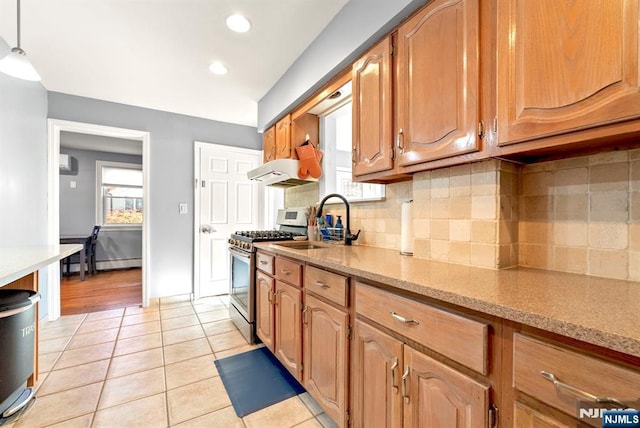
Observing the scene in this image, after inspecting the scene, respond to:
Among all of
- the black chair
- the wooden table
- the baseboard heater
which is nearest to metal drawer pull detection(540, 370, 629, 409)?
the wooden table

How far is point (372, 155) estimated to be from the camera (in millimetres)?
1592

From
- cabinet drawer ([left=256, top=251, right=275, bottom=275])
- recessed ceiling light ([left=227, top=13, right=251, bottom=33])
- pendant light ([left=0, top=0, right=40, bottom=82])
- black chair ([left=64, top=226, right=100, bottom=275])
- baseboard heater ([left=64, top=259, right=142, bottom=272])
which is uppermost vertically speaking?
recessed ceiling light ([left=227, top=13, right=251, bottom=33])

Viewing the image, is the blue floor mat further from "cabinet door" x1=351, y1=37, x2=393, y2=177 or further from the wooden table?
the wooden table

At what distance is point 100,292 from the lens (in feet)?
12.6

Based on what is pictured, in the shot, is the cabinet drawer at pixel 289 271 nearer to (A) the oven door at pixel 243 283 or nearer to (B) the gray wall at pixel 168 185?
(A) the oven door at pixel 243 283

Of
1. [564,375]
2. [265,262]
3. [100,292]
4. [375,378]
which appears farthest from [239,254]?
[100,292]

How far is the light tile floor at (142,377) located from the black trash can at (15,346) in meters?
0.11

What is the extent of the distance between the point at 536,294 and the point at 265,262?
1.64m

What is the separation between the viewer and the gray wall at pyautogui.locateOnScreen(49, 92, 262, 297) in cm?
323

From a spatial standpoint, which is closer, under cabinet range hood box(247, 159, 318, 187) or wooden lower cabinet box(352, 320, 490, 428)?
wooden lower cabinet box(352, 320, 490, 428)

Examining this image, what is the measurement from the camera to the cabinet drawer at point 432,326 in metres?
0.75

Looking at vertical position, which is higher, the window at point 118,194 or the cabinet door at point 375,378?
the window at point 118,194

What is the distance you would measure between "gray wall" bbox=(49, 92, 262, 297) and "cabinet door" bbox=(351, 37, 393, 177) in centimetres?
260

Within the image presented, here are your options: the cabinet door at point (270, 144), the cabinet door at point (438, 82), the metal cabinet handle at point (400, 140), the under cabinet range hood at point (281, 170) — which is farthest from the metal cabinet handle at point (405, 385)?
the cabinet door at point (270, 144)
